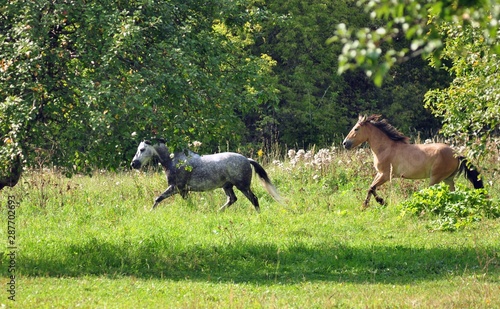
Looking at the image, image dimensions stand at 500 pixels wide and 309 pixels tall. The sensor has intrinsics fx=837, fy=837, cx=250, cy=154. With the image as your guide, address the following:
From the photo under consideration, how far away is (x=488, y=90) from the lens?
11.9m

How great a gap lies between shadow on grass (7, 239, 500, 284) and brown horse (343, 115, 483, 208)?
4.65 metres

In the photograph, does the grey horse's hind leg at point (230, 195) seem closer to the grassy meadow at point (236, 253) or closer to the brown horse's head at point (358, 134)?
the grassy meadow at point (236, 253)

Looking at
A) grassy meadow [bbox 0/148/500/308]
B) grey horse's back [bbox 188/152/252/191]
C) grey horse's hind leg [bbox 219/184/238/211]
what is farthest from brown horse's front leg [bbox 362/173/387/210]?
grey horse's hind leg [bbox 219/184/238/211]

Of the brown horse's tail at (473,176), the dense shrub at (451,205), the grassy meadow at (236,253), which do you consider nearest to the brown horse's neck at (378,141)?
the grassy meadow at (236,253)

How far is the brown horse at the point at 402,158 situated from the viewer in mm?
18781

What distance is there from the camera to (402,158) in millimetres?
19188

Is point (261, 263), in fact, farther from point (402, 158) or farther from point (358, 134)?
point (358, 134)

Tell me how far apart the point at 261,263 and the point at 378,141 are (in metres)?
7.18

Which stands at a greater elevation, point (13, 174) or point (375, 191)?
point (13, 174)

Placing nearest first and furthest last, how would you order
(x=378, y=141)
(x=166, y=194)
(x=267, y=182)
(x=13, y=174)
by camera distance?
(x=13, y=174) < (x=267, y=182) < (x=166, y=194) < (x=378, y=141)

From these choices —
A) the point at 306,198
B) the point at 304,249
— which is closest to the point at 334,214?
the point at 306,198

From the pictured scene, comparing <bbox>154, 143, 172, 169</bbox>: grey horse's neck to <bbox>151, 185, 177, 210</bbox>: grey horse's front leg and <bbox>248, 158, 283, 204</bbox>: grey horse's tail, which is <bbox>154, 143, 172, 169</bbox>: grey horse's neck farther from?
<bbox>248, 158, 283, 204</bbox>: grey horse's tail

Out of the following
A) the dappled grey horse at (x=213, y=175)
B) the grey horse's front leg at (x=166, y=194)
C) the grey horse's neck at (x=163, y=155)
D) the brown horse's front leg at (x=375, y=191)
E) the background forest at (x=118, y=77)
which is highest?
the background forest at (x=118, y=77)

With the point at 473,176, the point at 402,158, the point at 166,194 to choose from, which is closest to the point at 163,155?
the point at 166,194
